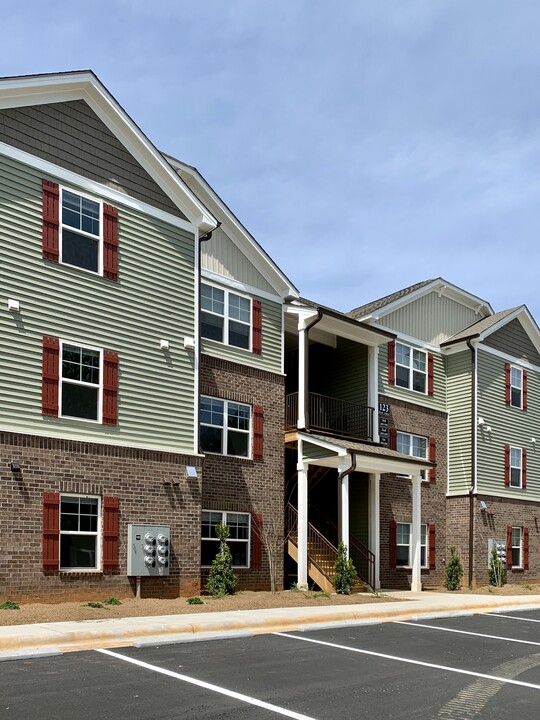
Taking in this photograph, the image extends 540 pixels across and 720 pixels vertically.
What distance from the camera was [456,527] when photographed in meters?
29.2

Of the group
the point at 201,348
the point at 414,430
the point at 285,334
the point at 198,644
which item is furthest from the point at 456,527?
the point at 198,644

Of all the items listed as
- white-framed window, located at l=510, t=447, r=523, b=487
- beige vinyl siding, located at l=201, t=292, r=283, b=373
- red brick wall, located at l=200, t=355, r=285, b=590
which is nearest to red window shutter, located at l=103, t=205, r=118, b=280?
red brick wall, located at l=200, t=355, r=285, b=590

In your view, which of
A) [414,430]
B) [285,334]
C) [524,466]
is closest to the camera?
[285,334]

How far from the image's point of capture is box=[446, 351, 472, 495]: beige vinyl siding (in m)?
29.5

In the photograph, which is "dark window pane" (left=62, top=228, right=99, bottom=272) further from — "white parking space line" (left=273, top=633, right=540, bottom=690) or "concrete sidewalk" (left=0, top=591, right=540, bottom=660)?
"white parking space line" (left=273, top=633, right=540, bottom=690)

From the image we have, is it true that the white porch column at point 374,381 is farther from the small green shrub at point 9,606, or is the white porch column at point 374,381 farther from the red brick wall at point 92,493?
the small green shrub at point 9,606

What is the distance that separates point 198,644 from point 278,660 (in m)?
1.81

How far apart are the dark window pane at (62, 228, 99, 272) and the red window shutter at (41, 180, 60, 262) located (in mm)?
253

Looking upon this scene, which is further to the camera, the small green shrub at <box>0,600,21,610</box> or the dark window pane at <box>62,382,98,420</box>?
the dark window pane at <box>62,382,98,420</box>

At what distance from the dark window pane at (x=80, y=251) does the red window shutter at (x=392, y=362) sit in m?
12.4

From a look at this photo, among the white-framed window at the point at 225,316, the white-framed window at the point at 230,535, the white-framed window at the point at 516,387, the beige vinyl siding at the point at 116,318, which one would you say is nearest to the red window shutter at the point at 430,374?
the white-framed window at the point at 516,387

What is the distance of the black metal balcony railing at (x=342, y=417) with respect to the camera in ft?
83.3

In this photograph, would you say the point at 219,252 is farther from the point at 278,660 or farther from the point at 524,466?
the point at 524,466

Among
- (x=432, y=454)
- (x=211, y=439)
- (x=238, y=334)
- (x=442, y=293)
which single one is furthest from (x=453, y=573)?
(x=238, y=334)
